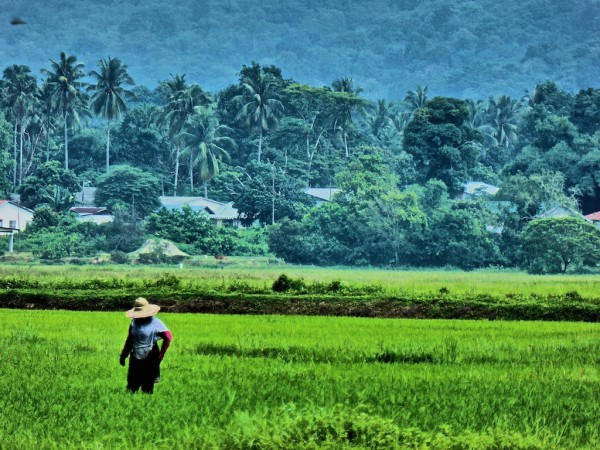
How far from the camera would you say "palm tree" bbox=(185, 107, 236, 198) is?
244 feet

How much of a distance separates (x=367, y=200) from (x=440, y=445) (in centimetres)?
5281

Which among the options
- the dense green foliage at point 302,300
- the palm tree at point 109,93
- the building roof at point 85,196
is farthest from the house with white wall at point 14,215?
the dense green foliage at point 302,300

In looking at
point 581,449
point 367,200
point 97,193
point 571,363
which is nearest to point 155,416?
point 581,449

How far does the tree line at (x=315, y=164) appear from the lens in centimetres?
6012

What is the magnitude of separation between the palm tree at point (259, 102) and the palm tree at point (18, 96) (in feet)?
49.9

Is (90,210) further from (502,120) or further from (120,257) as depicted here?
(502,120)

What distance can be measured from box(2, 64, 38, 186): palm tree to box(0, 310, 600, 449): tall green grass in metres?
62.8

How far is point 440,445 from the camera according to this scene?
7.99 meters

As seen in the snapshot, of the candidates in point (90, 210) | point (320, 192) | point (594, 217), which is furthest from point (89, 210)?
point (594, 217)

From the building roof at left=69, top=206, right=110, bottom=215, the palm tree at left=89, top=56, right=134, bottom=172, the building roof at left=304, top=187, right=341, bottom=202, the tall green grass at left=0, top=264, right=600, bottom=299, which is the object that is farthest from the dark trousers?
the palm tree at left=89, top=56, right=134, bottom=172

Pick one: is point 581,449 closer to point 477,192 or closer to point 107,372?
point 107,372

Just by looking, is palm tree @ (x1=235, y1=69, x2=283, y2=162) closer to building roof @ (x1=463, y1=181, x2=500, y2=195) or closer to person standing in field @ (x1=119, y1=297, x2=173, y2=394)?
building roof @ (x1=463, y1=181, x2=500, y2=195)

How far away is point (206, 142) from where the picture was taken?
75.9 m

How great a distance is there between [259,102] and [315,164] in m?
6.68
